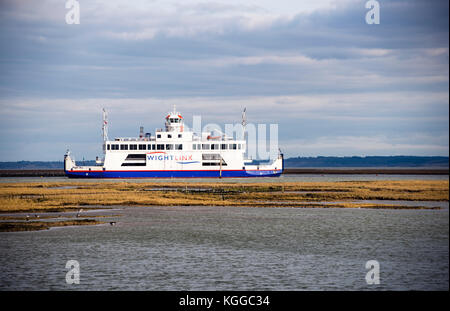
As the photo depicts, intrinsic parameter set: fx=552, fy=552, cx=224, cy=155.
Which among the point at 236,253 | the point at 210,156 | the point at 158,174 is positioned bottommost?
the point at 236,253

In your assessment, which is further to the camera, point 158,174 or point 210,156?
point 210,156

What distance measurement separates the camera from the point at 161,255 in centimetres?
2689

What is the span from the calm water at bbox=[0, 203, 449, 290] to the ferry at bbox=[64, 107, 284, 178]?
208ft

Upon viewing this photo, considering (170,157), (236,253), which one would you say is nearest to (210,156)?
(170,157)

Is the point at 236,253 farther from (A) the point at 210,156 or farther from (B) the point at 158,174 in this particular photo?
(A) the point at 210,156

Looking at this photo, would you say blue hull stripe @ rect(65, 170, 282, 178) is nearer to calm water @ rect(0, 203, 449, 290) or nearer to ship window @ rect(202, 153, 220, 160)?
ship window @ rect(202, 153, 220, 160)

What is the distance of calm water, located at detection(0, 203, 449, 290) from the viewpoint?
2139 cm

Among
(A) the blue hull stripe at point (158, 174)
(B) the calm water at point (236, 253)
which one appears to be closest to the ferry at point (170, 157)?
(A) the blue hull stripe at point (158, 174)

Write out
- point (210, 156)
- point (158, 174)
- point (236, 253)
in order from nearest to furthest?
point (236, 253)
point (158, 174)
point (210, 156)

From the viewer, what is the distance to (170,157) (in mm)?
105500

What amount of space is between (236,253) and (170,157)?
79.0m

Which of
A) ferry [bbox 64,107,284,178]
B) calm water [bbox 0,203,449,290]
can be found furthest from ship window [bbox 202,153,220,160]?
calm water [bbox 0,203,449,290]
